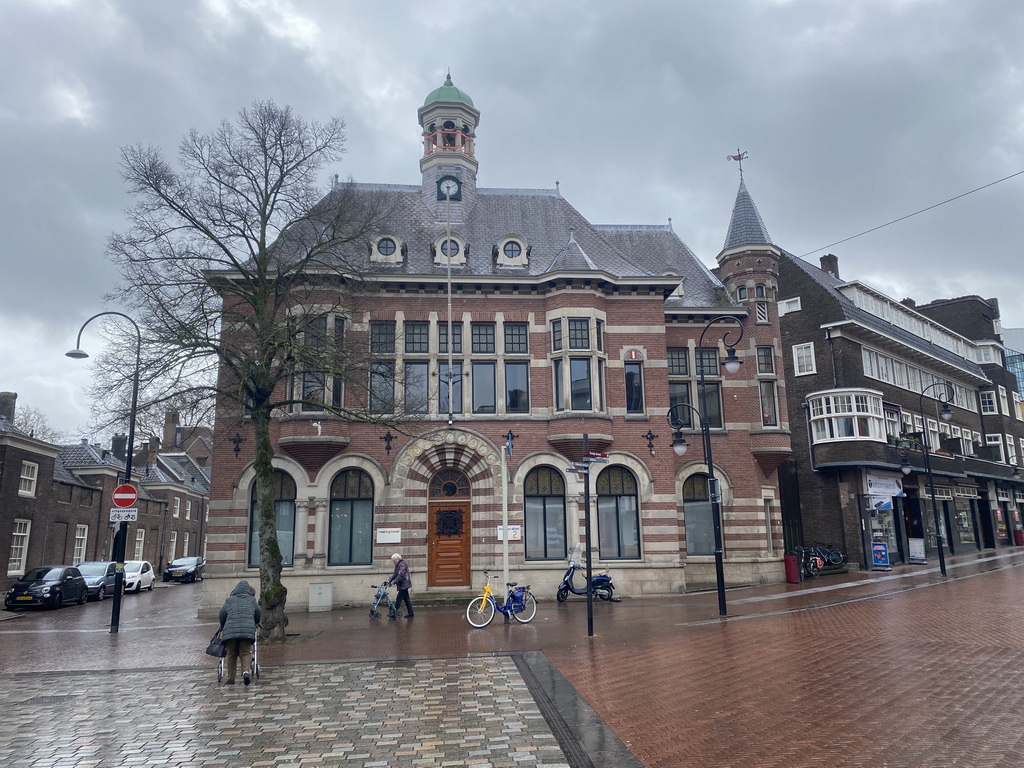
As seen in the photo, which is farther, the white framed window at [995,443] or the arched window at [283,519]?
the white framed window at [995,443]

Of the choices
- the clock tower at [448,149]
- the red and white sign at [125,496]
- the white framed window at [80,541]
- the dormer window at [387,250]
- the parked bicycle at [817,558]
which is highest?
the clock tower at [448,149]

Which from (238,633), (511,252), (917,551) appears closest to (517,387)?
(511,252)

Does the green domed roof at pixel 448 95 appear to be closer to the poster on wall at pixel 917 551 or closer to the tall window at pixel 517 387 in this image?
the tall window at pixel 517 387

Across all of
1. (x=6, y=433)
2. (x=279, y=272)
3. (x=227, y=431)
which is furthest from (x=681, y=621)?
(x=6, y=433)

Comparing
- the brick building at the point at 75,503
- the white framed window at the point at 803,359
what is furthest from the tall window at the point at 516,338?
the brick building at the point at 75,503

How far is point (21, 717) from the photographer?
9336 mm

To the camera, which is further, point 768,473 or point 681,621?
point 768,473

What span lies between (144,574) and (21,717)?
96.0 ft

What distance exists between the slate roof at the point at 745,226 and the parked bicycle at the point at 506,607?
16.4 meters

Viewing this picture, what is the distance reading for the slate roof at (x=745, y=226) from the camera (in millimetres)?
27469

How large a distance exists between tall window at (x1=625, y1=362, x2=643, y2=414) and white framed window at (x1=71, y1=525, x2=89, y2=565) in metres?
30.3

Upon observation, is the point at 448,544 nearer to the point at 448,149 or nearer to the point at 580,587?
the point at 580,587

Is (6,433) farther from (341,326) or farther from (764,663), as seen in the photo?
(764,663)

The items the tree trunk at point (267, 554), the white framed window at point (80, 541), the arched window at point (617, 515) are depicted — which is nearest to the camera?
the tree trunk at point (267, 554)
